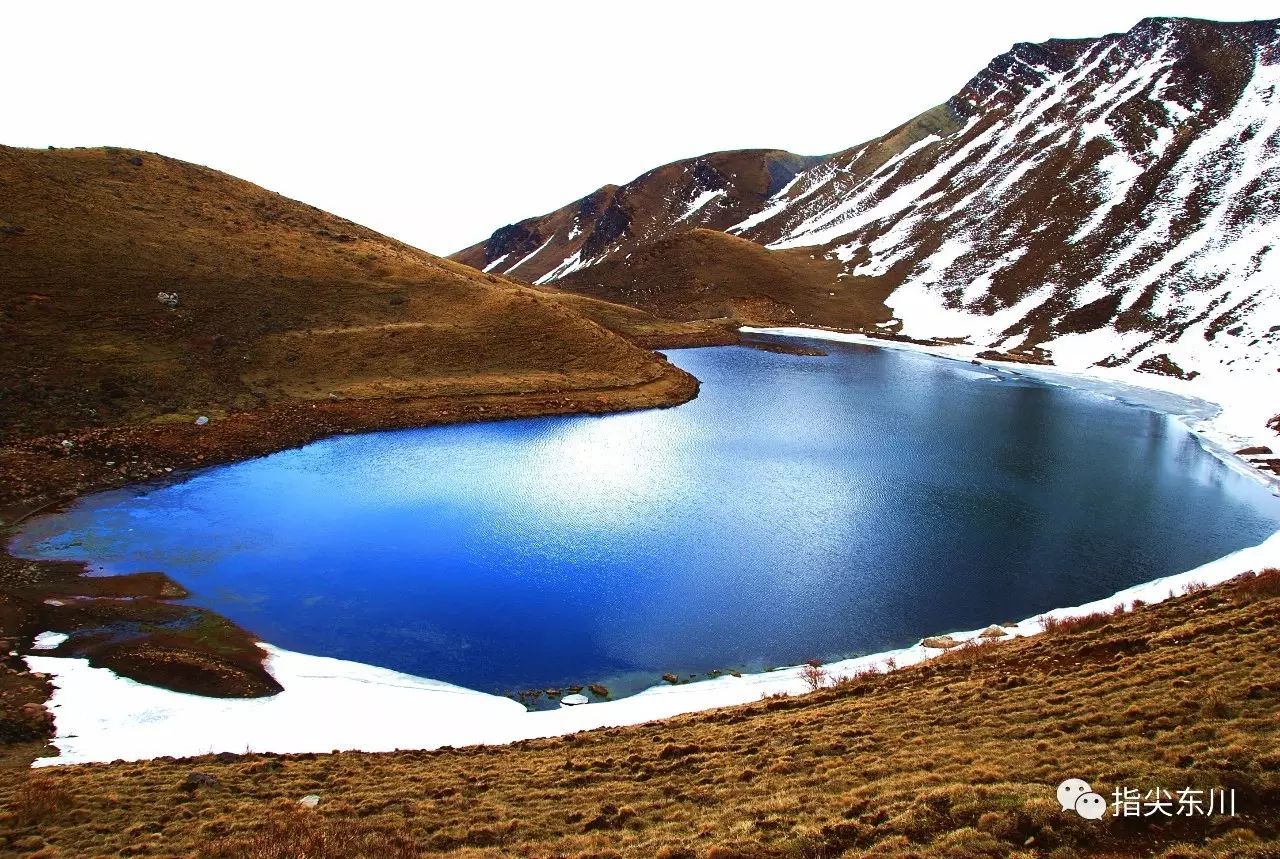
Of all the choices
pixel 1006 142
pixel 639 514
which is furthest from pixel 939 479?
pixel 1006 142

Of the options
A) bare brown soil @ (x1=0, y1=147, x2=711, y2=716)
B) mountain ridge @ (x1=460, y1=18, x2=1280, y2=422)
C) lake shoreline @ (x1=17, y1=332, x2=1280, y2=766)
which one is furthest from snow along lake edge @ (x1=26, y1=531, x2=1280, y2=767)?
mountain ridge @ (x1=460, y1=18, x2=1280, y2=422)

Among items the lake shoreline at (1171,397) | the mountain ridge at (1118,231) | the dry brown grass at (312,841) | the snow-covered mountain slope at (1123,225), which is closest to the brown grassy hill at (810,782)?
the dry brown grass at (312,841)

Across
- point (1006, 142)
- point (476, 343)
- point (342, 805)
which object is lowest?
point (342, 805)

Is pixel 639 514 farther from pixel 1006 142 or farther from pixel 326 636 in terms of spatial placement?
pixel 1006 142

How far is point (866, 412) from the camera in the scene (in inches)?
3226

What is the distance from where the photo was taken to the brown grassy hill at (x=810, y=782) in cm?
1367

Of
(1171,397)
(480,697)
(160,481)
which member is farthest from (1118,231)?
(160,481)

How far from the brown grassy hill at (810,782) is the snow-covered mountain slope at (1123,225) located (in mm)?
91288

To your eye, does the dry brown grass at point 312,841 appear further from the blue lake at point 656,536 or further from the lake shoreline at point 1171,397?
the lake shoreline at point 1171,397

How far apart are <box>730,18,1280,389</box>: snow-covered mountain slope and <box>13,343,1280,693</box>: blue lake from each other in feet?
162

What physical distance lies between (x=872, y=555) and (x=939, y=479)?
19009 millimetres

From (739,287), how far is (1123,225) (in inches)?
3202

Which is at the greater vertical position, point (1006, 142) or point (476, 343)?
point (1006, 142)

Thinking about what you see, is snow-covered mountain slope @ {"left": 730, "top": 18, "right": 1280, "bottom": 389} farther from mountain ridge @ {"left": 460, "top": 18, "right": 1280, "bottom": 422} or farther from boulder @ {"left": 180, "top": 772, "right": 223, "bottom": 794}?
boulder @ {"left": 180, "top": 772, "right": 223, "bottom": 794}
